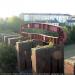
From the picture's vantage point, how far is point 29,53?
10.2 metres

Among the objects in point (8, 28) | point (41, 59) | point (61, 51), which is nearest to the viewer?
point (41, 59)

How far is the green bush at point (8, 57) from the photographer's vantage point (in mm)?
10448

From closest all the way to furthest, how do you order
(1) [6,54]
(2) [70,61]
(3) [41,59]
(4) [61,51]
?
(2) [70,61]
(3) [41,59]
(4) [61,51]
(1) [6,54]

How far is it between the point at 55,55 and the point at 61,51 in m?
0.43

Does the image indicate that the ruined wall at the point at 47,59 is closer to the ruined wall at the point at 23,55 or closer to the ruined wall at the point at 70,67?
the ruined wall at the point at 23,55

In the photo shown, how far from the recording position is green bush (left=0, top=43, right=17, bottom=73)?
10448 millimetres

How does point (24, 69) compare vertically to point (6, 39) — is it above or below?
below

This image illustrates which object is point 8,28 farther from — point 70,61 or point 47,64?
point 70,61

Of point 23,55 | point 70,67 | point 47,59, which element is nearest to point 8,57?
point 23,55

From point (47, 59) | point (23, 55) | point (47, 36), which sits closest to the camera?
point (47, 59)

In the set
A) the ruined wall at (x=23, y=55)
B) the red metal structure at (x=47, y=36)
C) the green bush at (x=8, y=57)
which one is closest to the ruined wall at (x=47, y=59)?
the red metal structure at (x=47, y=36)

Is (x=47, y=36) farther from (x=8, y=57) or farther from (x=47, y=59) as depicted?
(x=8, y=57)

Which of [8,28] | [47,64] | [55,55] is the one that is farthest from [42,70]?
[8,28]

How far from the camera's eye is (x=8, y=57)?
10797 mm
